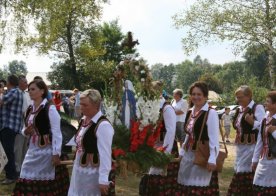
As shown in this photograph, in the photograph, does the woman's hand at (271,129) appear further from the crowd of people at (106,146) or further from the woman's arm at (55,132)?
the woman's arm at (55,132)

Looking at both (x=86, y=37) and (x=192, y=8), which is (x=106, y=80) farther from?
(x=86, y=37)

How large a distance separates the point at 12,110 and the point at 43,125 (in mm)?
2562

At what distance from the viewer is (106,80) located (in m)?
6.72

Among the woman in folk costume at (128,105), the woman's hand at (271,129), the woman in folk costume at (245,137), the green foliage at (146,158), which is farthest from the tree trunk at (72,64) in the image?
the green foliage at (146,158)

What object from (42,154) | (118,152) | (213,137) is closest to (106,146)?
(118,152)

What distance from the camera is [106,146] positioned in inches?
200

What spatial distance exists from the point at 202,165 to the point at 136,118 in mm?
976

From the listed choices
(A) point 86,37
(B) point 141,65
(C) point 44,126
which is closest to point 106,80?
→ (B) point 141,65

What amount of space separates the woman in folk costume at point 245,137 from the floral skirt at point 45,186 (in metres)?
2.83

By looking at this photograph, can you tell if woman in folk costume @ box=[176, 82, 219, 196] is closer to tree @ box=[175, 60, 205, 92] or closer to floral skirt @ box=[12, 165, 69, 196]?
floral skirt @ box=[12, 165, 69, 196]

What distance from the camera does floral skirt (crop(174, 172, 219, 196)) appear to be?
6.50 m

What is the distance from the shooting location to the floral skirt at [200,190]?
21.3ft

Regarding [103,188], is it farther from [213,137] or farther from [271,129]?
[271,129]

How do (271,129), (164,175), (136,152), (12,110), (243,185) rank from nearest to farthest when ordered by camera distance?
(136,152) < (271,129) < (164,175) < (243,185) < (12,110)
